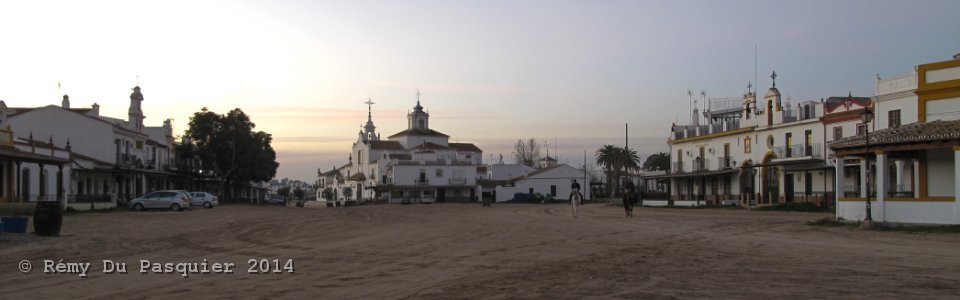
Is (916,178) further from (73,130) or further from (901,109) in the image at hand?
(73,130)

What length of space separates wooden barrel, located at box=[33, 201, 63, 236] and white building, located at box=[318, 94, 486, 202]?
247 feet

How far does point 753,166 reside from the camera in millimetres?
58062

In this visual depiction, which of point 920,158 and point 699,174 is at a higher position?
point 920,158

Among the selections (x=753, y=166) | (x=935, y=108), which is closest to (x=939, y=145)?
(x=935, y=108)

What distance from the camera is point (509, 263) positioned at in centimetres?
1581

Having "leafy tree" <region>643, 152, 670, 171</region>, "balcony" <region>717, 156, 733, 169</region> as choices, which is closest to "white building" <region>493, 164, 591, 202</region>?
"leafy tree" <region>643, 152, 670, 171</region>

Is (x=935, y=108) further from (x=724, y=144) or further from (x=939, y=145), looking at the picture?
(x=724, y=144)

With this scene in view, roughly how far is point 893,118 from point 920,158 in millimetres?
11457

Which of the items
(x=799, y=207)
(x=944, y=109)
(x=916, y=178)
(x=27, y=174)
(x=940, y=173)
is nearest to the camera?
(x=940, y=173)

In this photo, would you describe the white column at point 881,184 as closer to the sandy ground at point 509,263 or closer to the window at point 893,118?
the sandy ground at point 509,263

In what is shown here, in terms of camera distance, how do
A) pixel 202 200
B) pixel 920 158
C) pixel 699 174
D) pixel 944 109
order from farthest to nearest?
pixel 699 174 → pixel 202 200 → pixel 944 109 → pixel 920 158

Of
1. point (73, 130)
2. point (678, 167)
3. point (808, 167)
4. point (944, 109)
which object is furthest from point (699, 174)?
point (73, 130)

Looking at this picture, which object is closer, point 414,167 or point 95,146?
point 95,146

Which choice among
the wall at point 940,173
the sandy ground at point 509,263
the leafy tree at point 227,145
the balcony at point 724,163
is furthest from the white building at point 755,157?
the leafy tree at point 227,145
